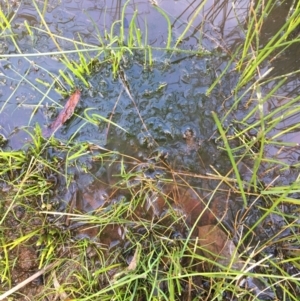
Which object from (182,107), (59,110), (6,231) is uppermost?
(182,107)

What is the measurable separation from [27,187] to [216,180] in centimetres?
75

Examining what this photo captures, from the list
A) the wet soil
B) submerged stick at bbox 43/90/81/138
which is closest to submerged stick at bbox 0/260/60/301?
the wet soil

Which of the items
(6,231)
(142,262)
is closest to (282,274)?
(142,262)

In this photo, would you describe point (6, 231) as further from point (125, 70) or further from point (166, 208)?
point (125, 70)

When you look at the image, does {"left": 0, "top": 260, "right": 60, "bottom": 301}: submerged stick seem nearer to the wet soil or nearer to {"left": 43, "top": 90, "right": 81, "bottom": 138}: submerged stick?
the wet soil

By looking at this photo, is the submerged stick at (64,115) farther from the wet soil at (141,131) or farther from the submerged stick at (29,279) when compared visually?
the submerged stick at (29,279)

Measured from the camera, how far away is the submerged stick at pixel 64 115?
1507 millimetres

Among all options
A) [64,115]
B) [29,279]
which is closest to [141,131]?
[64,115]

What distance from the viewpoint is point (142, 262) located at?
52.9 inches

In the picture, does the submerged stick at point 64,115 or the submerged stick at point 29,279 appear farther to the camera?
the submerged stick at point 64,115

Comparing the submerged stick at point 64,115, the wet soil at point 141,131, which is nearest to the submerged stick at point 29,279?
the wet soil at point 141,131

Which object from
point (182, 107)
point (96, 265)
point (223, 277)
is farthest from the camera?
point (182, 107)

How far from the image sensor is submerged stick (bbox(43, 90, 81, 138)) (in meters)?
1.51

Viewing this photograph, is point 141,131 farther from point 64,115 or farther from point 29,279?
point 29,279
